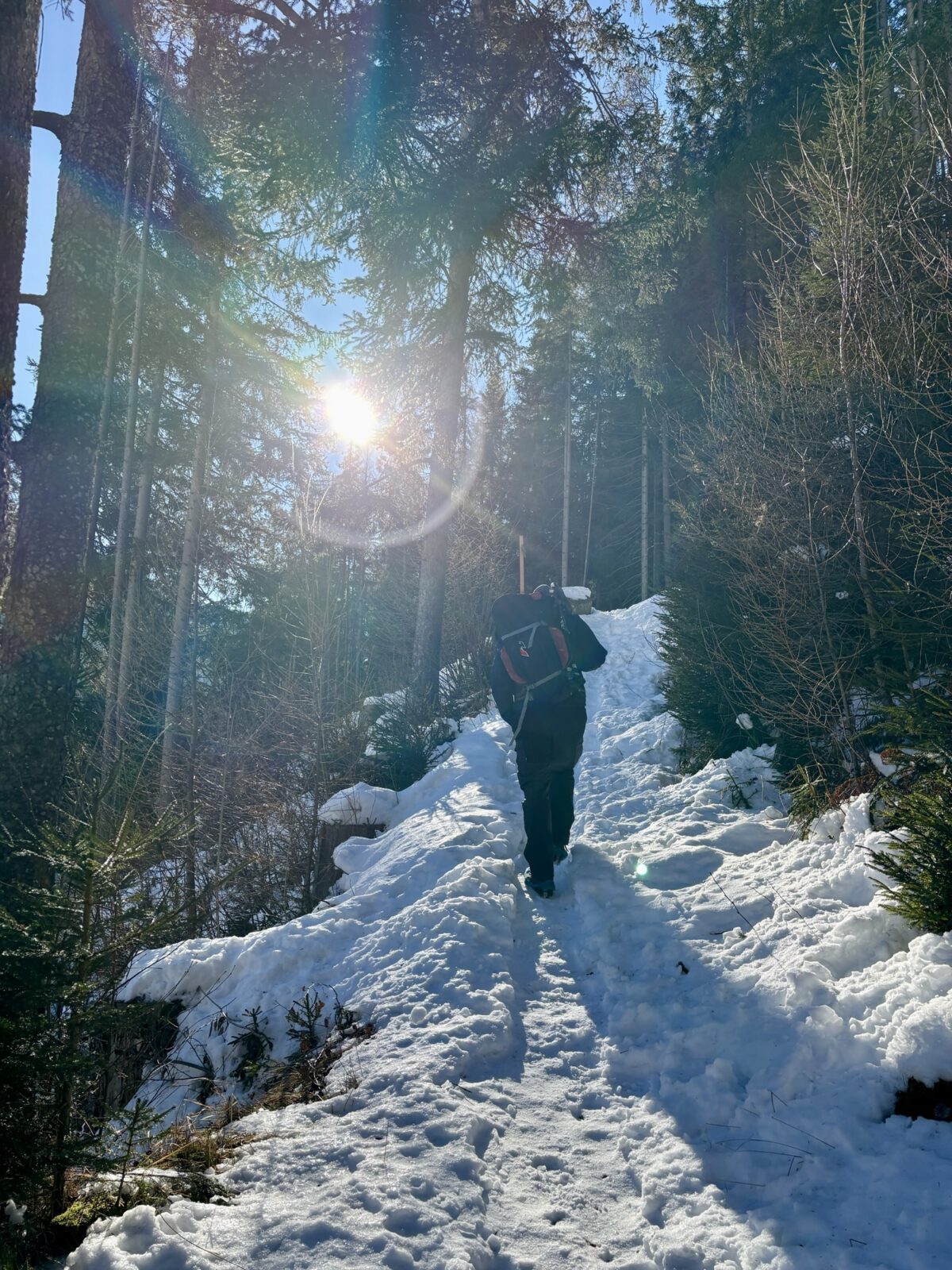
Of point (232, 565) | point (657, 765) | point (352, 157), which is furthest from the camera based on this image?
point (232, 565)

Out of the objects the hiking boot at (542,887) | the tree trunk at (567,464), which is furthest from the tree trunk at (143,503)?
the tree trunk at (567,464)

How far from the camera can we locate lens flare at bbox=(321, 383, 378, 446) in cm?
1553

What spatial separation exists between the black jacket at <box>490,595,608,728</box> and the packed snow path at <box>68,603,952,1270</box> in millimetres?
1045

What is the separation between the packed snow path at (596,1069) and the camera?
7.57 ft

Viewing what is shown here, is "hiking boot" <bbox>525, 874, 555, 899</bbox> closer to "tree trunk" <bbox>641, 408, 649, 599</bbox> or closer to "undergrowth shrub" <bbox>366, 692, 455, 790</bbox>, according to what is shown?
"undergrowth shrub" <bbox>366, 692, 455, 790</bbox>

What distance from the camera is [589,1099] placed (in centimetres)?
327

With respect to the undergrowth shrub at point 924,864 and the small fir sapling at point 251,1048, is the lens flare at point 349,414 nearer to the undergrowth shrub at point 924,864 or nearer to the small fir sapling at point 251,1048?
the small fir sapling at point 251,1048

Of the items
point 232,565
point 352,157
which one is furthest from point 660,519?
point 352,157

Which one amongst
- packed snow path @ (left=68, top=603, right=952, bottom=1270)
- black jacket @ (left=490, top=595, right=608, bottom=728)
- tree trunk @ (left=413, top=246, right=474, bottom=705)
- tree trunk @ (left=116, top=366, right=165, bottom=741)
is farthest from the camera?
tree trunk @ (left=413, top=246, right=474, bottom=705)

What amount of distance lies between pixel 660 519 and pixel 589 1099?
29019 millimetres

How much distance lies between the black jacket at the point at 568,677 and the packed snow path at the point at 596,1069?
1045mm

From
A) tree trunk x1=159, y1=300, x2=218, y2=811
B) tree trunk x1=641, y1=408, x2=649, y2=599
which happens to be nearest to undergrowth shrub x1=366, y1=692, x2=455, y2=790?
tree trunk x1=159, y1=300, x2=218, y2=811

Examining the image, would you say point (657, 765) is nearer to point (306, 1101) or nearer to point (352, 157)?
point (306, 1101)

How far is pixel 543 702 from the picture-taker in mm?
→ 5848
